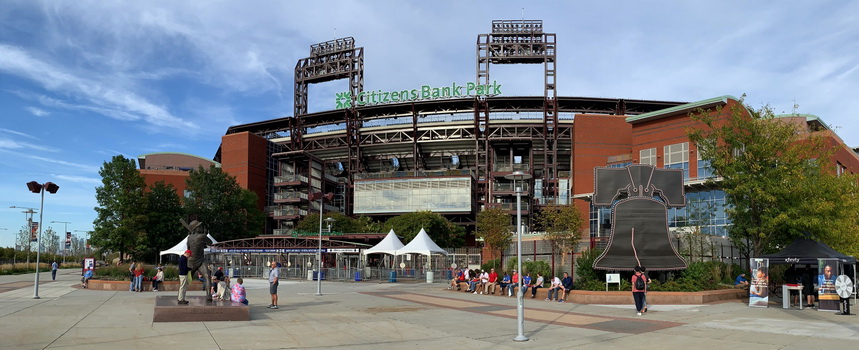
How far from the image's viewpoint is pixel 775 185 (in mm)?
26953

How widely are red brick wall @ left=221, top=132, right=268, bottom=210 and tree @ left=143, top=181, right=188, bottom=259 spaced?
26.7 metres

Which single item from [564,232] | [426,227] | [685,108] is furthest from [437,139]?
[564,232]

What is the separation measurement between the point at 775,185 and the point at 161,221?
206ft

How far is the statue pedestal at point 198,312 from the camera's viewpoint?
17.2 meters

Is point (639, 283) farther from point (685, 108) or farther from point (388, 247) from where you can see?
point (685, 108)

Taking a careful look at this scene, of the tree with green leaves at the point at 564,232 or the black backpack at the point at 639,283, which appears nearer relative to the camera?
the black backpack at the point at 639,283

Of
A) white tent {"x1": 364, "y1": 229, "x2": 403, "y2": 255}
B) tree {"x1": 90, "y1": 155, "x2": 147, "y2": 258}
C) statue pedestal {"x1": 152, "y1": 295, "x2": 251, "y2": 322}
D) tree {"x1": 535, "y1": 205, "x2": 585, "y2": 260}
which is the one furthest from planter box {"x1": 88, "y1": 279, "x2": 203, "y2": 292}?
tree {"x1": 90, "y1": 155, "x2": 147, "y2": 258}

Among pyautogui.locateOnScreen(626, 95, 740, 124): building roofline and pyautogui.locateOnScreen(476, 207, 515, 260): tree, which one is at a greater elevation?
pyautogui.locateOnScreen(626, 95, 740, 124): building roofline

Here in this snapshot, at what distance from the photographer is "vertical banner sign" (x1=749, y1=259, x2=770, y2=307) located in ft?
72.9

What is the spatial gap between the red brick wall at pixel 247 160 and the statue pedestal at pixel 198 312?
83559 mm

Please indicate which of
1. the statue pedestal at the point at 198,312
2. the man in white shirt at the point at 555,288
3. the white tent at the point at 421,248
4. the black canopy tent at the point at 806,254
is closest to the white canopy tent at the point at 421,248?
the white tent at the point at 421,248

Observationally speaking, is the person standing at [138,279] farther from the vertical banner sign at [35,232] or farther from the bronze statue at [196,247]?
the bronze statue at [196,247]

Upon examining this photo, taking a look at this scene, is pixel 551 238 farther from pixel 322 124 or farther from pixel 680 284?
pixel 322 124

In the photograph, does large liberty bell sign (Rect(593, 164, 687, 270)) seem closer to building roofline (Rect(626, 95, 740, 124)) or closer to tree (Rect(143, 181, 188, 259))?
building roofline (Rect(626, 95, 740, 124))
